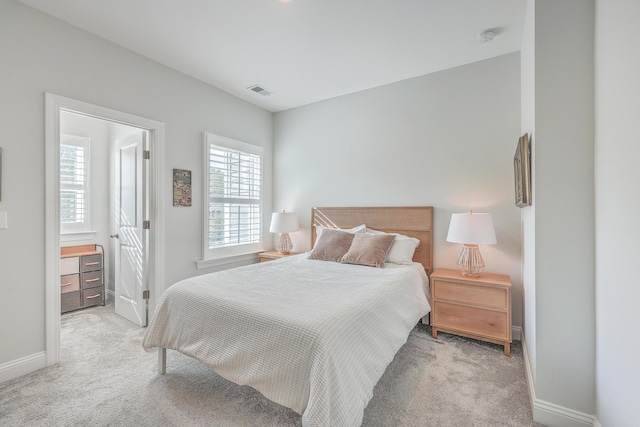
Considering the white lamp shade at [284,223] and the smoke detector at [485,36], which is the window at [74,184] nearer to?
the white lamp shade at [284,223]

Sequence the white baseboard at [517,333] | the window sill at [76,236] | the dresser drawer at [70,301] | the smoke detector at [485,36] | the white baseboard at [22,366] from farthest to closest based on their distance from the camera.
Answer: the window sill at [76,236] → the dresser drawer at [70,301] → the white baseboard at [517,333] → the smoke detector at [485,36] → the white baseboard at [22,366]

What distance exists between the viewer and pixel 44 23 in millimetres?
2203

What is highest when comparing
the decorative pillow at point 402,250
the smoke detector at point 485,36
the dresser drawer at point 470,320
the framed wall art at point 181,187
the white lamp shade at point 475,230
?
the smoke detector at point 485,36

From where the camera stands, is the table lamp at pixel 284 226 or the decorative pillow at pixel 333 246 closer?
the decorative pillow at pixel 333 246

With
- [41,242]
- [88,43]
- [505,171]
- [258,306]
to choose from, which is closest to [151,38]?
[88,43]

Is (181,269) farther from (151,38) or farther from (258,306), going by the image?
(151,38)

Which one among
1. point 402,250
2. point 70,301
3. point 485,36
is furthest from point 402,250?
point 70,301

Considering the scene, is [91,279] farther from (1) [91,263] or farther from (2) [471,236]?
(2) [471,236]

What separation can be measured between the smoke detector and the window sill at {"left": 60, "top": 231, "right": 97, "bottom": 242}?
517cm

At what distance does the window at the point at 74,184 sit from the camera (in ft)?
12.2

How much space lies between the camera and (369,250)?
114 inches

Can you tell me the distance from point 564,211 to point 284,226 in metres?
2.94

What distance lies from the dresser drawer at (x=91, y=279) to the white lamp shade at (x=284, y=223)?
2354mm

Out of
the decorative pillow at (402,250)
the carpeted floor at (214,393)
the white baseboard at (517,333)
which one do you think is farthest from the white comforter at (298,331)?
the white baseboard at (517,333)
